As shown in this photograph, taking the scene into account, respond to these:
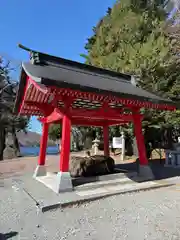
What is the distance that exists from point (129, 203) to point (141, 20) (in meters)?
15.9

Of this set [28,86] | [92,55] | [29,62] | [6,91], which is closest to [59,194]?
[28,86]

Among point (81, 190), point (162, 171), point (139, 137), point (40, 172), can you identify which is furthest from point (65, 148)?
point (162, 171)

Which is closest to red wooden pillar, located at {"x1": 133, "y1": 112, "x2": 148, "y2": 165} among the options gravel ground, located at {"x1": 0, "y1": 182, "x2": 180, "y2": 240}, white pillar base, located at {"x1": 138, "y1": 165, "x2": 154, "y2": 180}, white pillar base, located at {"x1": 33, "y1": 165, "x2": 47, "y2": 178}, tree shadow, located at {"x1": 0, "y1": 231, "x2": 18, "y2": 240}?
white pillar base, located at {"x1": 138, "y1": 165, "x2": 154, "y2": 180}

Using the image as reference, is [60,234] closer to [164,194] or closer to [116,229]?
[116,229]

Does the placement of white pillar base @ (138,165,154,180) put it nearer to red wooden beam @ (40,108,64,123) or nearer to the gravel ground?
the gravel ground

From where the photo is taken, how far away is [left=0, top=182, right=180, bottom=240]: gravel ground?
329 centimetres

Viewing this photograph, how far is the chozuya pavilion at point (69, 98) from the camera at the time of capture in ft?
18.2

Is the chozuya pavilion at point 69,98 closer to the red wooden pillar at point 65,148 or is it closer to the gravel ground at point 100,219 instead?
the red wooden pillar at point 65,148

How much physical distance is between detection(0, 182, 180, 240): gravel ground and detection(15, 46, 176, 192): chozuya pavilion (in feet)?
4.59

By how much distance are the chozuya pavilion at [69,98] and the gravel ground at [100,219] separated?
1.40 meters

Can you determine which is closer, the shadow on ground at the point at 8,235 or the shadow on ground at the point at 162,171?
the shadow on ground at the point at 8,235

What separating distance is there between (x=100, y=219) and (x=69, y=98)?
3492mm

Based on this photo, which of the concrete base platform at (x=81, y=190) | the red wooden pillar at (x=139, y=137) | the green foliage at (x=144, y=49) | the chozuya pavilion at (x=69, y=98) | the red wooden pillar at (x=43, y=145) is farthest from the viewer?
the green foliage at (x=144, y=49)

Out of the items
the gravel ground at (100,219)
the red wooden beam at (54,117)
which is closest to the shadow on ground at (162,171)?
the gravel ground at (100,219)
